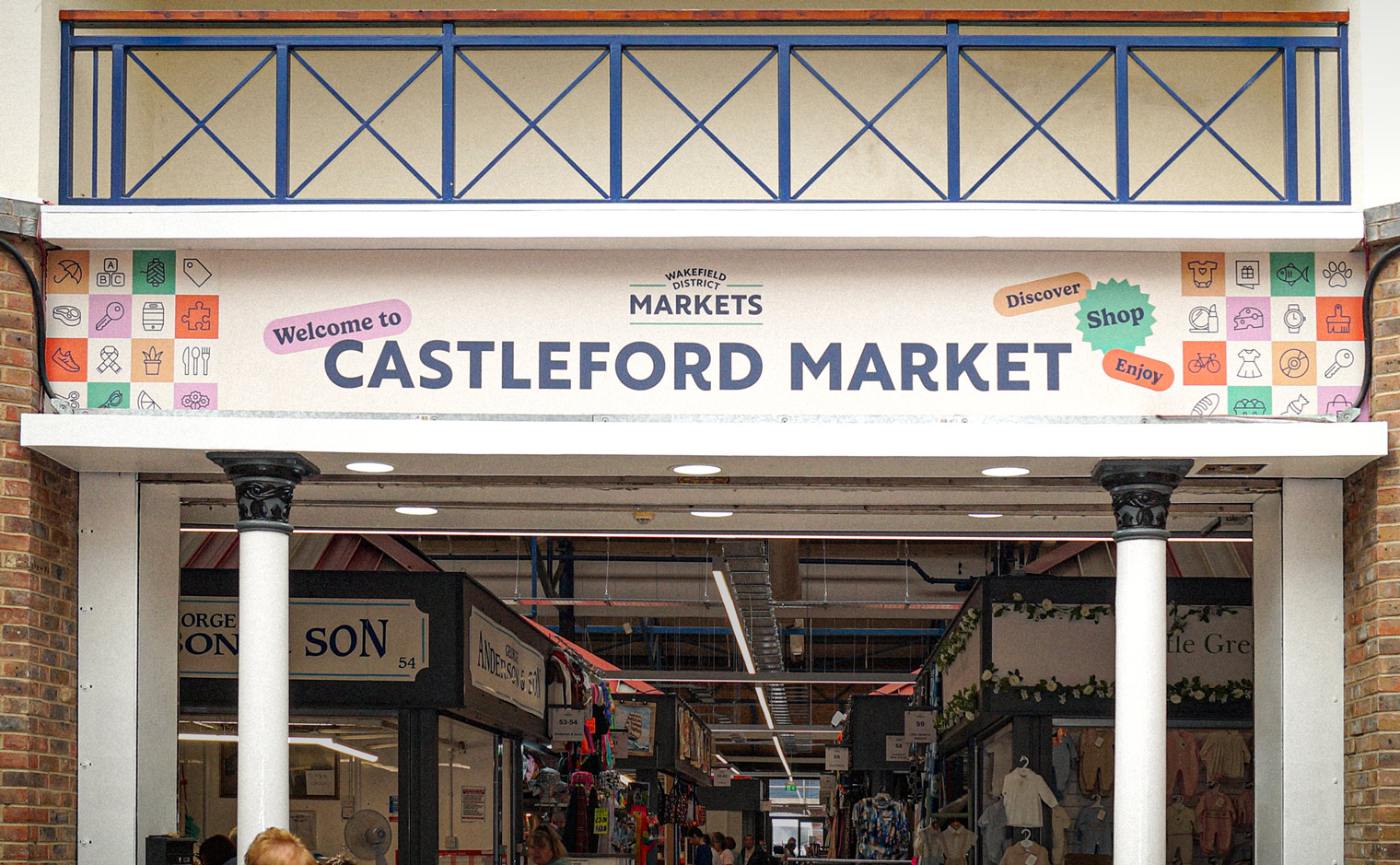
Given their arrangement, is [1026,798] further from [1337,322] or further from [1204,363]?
[1337,322]

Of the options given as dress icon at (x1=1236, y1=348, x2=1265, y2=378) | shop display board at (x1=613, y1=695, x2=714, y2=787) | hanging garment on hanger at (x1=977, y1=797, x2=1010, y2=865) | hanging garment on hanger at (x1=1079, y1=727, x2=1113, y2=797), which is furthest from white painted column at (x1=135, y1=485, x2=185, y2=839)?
shop display board at (x1=613, y1=695, x2=714, y2=787)

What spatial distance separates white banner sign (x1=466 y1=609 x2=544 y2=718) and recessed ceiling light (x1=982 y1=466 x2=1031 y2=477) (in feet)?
14.9

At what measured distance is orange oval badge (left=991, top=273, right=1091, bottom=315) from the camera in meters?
7.73

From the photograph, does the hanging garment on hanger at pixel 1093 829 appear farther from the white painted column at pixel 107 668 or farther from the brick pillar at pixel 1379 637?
the white painted column at pixel 107 668

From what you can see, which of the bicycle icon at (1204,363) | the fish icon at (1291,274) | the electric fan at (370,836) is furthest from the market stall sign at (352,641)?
the fish icon at (1291,274)

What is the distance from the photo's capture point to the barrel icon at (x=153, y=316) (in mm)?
7762

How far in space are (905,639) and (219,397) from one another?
20884 mm

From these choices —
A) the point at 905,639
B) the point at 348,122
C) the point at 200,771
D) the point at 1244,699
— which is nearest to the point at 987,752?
the point at 1244,699

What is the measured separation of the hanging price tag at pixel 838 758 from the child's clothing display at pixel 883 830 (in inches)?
197

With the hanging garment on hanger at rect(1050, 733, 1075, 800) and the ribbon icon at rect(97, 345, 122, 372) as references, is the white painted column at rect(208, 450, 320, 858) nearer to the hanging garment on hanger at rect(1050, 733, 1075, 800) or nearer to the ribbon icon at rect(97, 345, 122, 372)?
the ribbon icon at rect(97, 345, 122, 372)

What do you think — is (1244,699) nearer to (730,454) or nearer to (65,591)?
(730,454)

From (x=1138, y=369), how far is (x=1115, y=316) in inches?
Answer: 11.7

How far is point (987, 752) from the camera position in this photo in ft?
42.9

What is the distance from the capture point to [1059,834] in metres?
11.8
